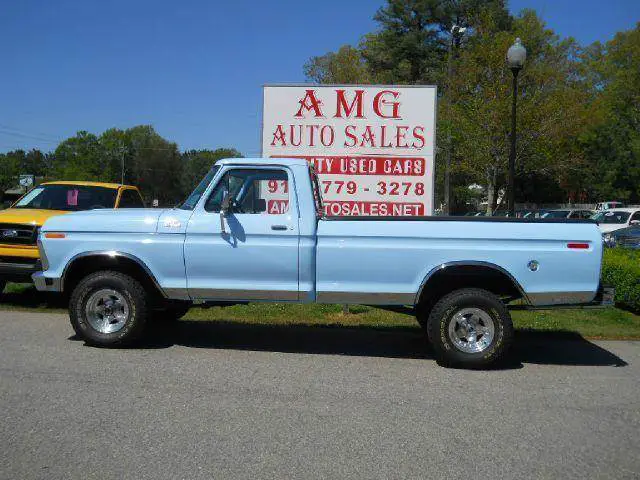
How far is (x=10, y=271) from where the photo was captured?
9.44 meters

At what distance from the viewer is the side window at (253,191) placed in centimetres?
700

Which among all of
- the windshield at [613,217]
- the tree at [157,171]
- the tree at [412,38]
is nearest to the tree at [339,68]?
the tree at [412,38]

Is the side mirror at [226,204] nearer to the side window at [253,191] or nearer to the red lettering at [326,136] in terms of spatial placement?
the side window at [253,191]

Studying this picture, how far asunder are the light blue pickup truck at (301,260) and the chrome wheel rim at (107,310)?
0.04ft

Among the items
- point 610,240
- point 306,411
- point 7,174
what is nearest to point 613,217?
point 610,240

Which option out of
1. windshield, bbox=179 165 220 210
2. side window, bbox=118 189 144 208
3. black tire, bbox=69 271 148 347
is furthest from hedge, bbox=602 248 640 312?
side window, bbox=118 189 144 208

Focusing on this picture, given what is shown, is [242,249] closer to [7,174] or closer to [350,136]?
[350,136]

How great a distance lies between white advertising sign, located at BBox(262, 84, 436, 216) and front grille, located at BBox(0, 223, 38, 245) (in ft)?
14.2

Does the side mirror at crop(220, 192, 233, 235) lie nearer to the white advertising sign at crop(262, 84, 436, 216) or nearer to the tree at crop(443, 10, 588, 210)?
the white advertising sign at crop(262, 84, 436, 216)

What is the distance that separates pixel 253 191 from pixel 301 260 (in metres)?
0.98

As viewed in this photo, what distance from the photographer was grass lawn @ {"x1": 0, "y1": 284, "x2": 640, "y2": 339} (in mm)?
8922


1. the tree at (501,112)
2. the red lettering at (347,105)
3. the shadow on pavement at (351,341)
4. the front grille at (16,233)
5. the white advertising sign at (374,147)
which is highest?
the tree at (501,112)

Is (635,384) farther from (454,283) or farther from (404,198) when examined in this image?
(404,198)

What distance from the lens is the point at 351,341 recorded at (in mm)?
8000
